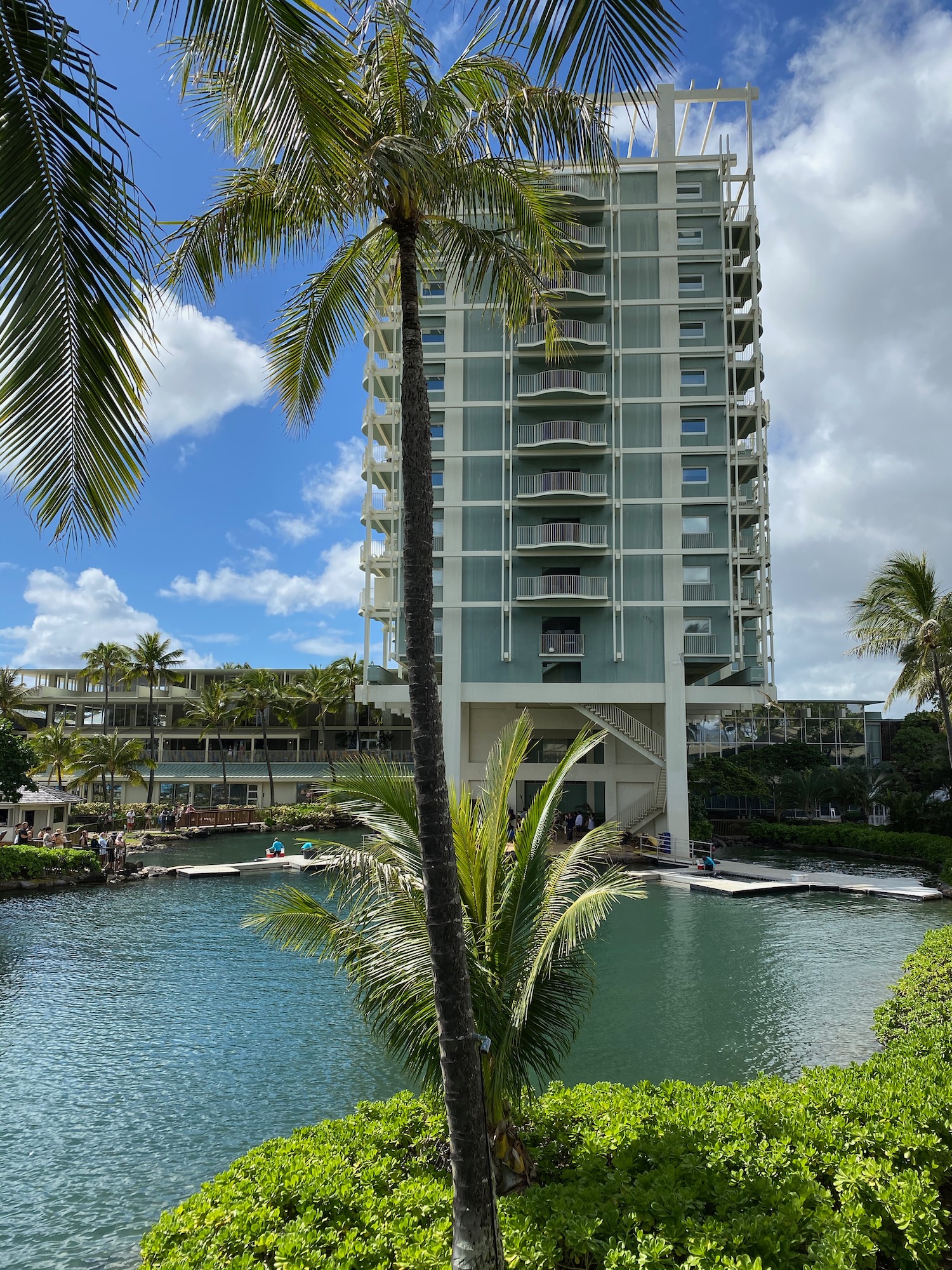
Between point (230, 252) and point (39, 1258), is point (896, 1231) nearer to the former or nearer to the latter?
point (39, 1258)

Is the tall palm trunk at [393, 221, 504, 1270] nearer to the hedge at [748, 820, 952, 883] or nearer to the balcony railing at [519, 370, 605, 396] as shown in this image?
the hedge at [748, 820, 952, 883]

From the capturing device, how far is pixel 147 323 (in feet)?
10.4

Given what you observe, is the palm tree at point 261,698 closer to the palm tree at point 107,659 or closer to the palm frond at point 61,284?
the palm tree at point 107,659

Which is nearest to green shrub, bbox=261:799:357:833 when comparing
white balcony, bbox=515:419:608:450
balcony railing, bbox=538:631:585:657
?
balcony railing, bbox=538:631:585:657

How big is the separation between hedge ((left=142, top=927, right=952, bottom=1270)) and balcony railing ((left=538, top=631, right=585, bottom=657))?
1076 inches

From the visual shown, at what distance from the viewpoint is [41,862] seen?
27109 millimetres

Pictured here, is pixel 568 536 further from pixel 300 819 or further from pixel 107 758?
pixel 107 758

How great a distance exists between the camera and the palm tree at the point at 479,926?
256 inches

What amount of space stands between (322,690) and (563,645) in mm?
29703

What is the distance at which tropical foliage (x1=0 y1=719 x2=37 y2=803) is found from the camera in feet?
87.4

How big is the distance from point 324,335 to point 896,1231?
8.00 m

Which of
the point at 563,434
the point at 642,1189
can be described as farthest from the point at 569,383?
the point at 642,1189

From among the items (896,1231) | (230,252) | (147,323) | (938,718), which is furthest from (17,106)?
(938,718)

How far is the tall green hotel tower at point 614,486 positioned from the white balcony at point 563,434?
0.09 metres
